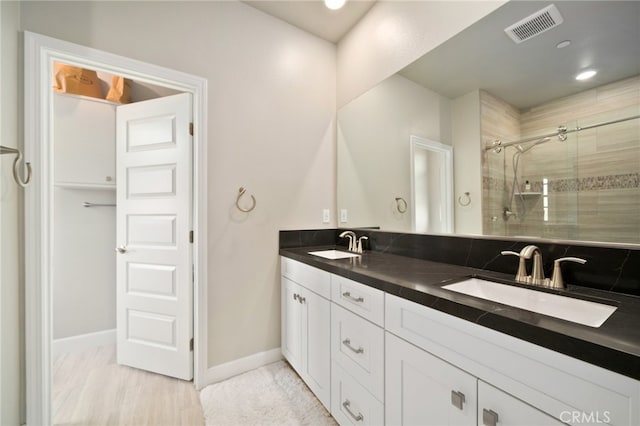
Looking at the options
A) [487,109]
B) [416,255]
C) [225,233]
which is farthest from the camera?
[225,233]

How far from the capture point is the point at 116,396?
1721 millimetres

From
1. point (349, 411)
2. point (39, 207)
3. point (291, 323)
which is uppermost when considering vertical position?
point (39, 207)

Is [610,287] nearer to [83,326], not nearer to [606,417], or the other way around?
[606,417]

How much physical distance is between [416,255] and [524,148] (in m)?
0.83

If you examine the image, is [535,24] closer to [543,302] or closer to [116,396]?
[543,302]

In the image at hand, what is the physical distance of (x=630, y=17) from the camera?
3.09 ft

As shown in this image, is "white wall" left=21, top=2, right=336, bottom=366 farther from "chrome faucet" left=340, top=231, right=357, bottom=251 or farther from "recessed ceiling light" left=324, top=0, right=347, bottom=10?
"recessed ceiling light" left=324, top=0, right=347, bottom=10

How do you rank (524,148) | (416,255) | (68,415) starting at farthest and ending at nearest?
(416,255)
(68,415)
(524,148)

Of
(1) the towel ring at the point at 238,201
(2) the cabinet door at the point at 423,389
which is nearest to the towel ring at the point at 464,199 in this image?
(2) the cabinet door at the point at 423,389

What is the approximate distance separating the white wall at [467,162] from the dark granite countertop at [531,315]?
0.27m

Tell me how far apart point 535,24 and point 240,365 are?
2632 mm

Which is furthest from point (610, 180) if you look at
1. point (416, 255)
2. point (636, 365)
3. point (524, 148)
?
point (416, 255)

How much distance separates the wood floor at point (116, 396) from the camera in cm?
154

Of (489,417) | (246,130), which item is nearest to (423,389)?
(489,417)
